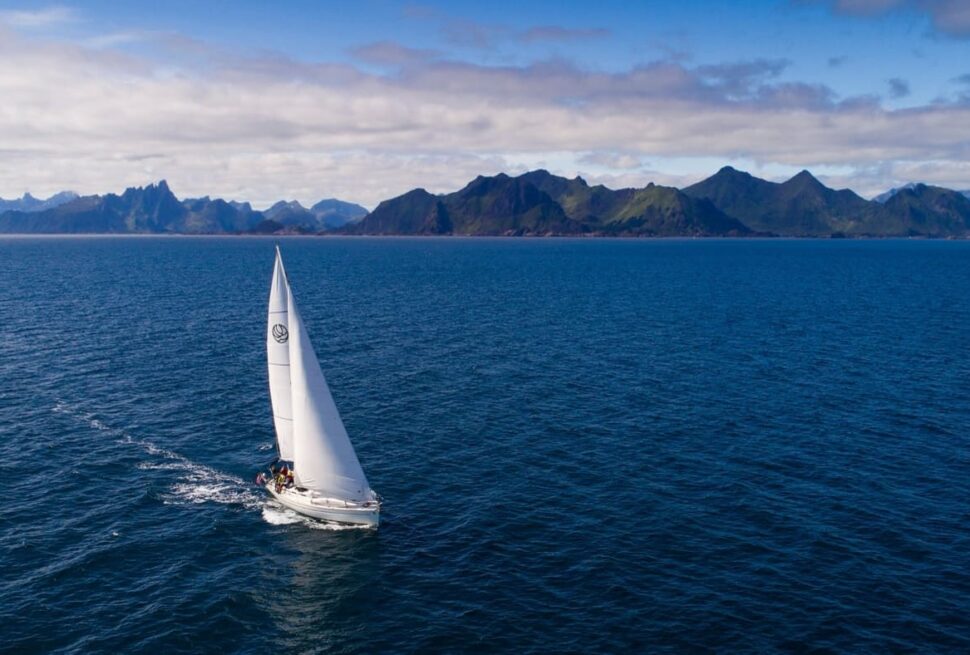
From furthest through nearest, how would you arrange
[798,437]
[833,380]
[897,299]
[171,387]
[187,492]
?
1. [897,299]
2. [833,380]
3. [171,387]
4. [798,437]
5. [187,492]

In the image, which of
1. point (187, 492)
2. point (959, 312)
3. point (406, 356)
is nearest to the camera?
point (187, 492)

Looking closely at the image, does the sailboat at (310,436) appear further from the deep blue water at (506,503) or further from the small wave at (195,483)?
the small wave at (195,483)

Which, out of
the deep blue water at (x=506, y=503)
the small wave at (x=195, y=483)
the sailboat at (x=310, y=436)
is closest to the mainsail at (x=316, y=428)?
the sailboat at (x=310, y=436)

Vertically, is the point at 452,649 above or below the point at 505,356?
below

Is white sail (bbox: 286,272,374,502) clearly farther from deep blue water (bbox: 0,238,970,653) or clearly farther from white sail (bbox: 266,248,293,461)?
deep blue water (bbox: 0,238,970,653)

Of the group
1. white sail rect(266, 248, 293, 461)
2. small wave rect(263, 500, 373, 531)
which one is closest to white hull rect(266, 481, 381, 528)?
small wave rect(263, 500, 373, 531)

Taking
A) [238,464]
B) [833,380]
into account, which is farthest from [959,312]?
[238,464]

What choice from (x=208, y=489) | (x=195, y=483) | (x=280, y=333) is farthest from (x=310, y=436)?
(x=195, y=483)

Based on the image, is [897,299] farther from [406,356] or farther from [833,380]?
[406,356]
